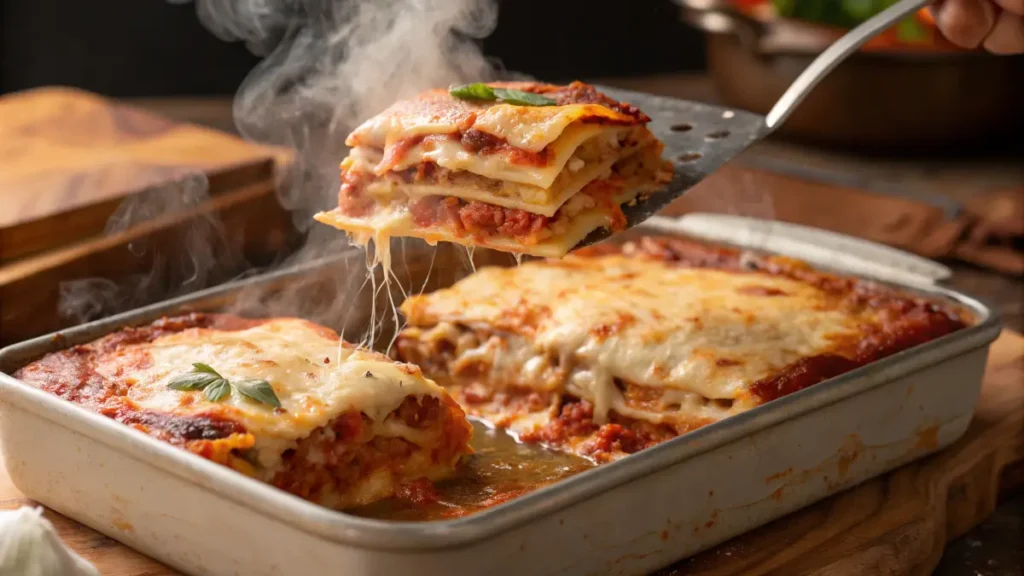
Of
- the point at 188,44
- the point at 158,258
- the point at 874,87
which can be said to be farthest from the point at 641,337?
the point at 188,44

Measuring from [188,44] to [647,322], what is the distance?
15.3 feet

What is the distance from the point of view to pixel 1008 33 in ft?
12.5

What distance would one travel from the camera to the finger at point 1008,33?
12.5 feet

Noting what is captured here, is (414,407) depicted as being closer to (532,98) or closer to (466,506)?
(466,506)

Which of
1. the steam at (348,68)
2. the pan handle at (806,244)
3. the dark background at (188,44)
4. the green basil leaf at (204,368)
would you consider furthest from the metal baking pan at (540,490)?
the dark background at (188,44)

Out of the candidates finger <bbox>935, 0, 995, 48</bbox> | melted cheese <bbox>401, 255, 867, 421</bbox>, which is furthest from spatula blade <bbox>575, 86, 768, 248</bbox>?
finger <bbox>935, 0, 995, 48</bbox>

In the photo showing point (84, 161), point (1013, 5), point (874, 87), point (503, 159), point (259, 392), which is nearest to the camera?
point (259, 392)

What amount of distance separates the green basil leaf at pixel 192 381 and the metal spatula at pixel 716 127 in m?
1.10

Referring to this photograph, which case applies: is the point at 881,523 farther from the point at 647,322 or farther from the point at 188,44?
the point at 188,44

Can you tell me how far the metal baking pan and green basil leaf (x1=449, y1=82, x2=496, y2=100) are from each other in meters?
0.92

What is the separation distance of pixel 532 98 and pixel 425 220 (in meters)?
0.39

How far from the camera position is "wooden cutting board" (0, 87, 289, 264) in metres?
4.28

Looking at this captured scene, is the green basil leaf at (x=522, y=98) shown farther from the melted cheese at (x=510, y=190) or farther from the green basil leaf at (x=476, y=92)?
the melted cheese at (x=510, y=190)

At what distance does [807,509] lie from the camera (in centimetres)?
313
